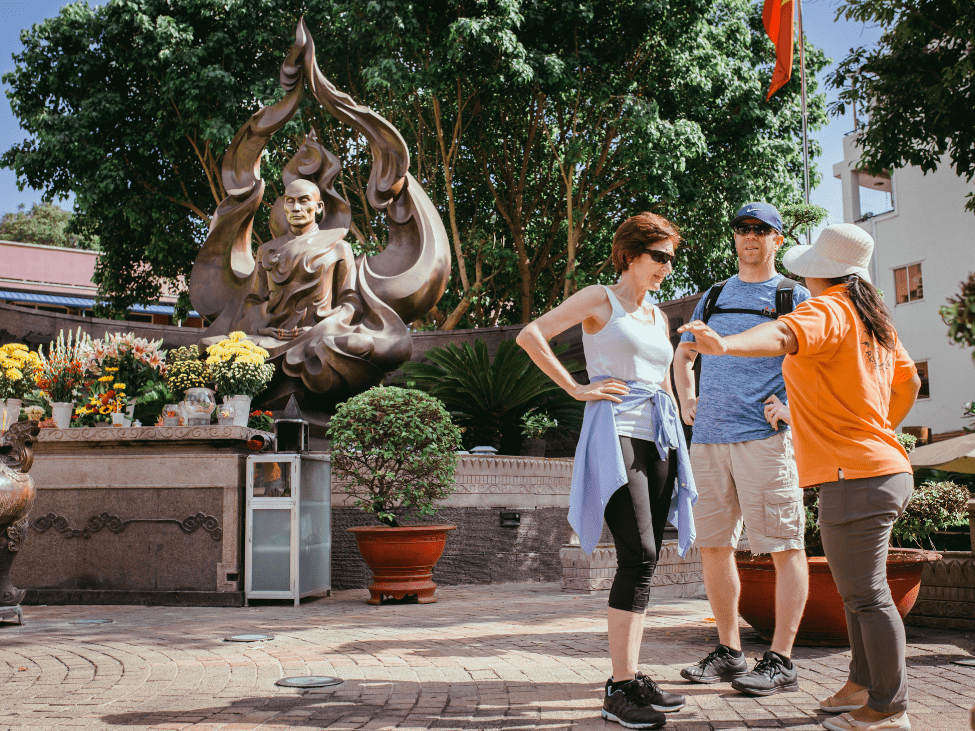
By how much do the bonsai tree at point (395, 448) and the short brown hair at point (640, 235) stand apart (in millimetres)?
3684

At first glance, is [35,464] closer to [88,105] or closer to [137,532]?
[137,532]

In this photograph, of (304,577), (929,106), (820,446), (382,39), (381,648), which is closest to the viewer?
(820,446)

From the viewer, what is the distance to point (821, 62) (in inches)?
731

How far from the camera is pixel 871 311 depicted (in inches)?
120

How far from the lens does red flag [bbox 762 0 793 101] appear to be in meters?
15.6

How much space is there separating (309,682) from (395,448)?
326 centimetres

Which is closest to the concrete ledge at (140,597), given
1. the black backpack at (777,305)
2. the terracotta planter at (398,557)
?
the terracotta planter at (398,557)

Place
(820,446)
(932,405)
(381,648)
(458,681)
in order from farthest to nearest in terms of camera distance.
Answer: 1. (932,405)
2. (381,648)
3. (458,681)
4. (820,446)

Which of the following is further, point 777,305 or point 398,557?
point 398,557

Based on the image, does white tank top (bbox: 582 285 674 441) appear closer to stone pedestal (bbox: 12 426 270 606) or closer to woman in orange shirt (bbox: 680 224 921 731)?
woman in orange shirt (bbox: 680 224 921 731)

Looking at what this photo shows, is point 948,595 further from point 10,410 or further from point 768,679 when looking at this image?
point 10,410

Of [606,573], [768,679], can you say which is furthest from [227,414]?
[768,679]

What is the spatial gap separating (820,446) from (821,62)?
17935mm

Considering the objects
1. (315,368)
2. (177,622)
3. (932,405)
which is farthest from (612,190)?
(177,622)
